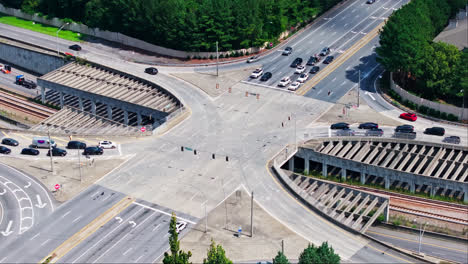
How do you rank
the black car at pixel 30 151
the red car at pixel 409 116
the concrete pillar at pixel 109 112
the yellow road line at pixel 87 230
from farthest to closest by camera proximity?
the concrete pillar at pixel 109 112
the red car at pixel 409 116
the black car at pixel 30 151
the yellow road line at pixel 87 230

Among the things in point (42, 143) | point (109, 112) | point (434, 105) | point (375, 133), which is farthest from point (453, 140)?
point (42, 143)

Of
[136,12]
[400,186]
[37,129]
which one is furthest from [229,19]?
[400,186]

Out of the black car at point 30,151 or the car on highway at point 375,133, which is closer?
the black car at point 30,151

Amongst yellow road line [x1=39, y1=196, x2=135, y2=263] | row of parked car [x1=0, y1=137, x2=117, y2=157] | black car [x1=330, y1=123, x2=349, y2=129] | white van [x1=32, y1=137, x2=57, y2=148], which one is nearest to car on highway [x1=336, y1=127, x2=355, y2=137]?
black car [x1=330, y1=123, x2=349, y2=129]

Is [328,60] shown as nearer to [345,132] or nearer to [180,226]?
[345,132]

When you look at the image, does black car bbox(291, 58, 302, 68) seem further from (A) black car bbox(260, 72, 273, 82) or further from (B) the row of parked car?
(B) the row of parked car

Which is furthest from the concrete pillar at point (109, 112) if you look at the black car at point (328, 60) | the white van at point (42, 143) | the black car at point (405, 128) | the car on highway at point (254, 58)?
the black car at point (405, 128)

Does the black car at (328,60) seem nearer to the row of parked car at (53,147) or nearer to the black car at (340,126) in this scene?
the black car at (340,126)

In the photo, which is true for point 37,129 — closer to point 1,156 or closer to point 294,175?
point 1,156
